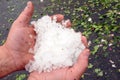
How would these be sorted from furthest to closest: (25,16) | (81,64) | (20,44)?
(25,16) < (20,44) < (81,64)

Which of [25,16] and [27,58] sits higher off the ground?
[25,16]

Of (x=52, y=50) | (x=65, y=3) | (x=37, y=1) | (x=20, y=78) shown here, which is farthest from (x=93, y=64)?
(x=37, y=1)

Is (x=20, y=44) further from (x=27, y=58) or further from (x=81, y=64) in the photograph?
(x=81, y=64)

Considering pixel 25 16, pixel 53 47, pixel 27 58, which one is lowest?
pixel 27 58

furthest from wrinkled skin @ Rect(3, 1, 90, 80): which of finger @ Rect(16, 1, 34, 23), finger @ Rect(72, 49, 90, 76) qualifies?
finger @ Rect(72, 49, 90, 76)

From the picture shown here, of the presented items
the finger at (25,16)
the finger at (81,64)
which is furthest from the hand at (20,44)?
the finger at (81,64)

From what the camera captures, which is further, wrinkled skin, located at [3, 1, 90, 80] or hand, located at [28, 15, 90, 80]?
wrinkled skin, located at [3, 1, 90, 80]

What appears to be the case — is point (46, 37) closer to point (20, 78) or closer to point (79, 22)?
point (20, 78)

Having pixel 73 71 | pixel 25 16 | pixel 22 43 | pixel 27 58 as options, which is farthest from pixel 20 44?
pixel 73 71

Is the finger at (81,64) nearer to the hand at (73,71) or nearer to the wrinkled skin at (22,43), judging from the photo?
the hand at (73,71)

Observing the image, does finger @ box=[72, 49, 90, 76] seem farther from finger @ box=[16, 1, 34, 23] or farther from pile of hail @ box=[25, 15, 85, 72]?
finger @ box=[16, 1, 34, 23]

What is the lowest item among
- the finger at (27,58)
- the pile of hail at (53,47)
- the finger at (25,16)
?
the finger at (27,58)
